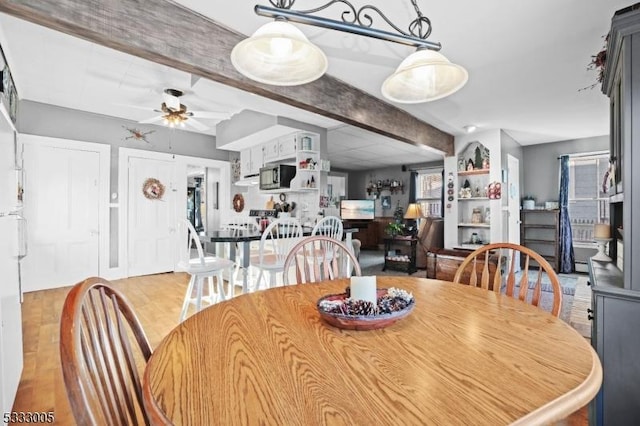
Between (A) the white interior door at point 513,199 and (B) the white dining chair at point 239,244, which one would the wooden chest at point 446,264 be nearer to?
(A) the white interior door at point 513,199

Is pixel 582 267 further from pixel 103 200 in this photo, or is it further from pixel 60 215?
pixel 60 215

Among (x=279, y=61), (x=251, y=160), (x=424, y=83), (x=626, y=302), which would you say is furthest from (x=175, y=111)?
(x=626, y=302)

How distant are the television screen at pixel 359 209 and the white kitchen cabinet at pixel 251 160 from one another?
3954 mm

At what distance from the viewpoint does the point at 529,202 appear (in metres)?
5.82

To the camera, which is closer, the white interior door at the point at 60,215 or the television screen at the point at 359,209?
the white interior door at the point at 60,215

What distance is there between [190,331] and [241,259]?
7.52ft

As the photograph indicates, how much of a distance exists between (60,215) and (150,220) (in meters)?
1.18

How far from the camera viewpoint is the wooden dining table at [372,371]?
0.61 meters

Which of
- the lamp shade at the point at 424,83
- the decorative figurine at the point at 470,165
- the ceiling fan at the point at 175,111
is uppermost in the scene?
the ceiling fan at the point at 175,111

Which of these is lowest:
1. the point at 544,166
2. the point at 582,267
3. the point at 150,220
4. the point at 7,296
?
the point at 582,267

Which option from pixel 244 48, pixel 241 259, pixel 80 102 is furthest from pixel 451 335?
pixel 80 102

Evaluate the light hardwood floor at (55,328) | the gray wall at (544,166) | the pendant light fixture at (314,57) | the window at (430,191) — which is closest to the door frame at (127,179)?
the light hardwood floor at (55,328)

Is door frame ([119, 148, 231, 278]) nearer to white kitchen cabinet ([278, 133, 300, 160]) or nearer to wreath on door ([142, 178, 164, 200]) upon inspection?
wreath on door ([142, 178, 164, 200])

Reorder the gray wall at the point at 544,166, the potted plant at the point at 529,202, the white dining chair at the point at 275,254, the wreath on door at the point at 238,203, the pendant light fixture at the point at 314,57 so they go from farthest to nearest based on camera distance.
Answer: the wreath on door at the point at 238,203
the potted plant at the point at 529,202
the gray wall at the point at 544,166
the white dining chair at the point at 275,254
the pendant light fixture at the point at 314,57
